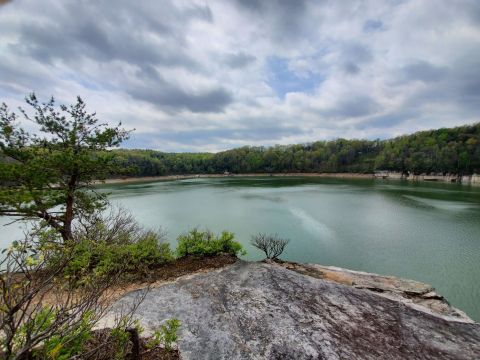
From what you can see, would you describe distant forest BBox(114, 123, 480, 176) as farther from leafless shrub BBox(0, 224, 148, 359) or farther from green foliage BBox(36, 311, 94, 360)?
green foliage BBox(36, 311, 94, 360)

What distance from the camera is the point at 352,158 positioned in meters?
86.5

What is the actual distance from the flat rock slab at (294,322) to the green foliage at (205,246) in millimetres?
1443

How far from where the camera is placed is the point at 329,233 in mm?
17016

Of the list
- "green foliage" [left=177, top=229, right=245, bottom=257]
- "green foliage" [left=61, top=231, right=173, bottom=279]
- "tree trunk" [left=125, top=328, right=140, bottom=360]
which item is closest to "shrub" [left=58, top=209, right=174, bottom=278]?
"green foliage" [left=61, top=231, right=173, bottom=279]

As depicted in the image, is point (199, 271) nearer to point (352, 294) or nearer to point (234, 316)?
point (234, 316)

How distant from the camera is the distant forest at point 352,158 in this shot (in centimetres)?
6044

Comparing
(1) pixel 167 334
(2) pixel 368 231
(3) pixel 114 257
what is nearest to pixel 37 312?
(1) pixel 167 334

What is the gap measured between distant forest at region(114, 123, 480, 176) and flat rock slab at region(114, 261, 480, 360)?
167 feet

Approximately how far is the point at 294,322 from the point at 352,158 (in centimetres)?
9019

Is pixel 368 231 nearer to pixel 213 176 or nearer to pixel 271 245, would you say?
pixel 271 245

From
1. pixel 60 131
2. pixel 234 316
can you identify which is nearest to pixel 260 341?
pixel 234 316

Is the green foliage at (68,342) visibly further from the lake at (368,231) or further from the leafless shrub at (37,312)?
the lake at (368,231)

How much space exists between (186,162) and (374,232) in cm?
7794

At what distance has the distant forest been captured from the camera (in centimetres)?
6044
